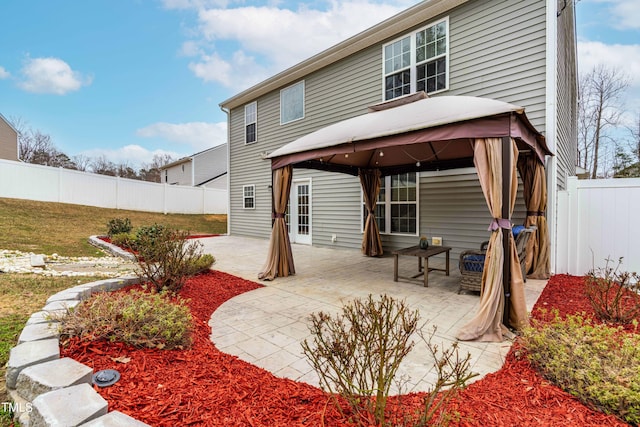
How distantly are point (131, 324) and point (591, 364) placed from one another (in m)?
3.52

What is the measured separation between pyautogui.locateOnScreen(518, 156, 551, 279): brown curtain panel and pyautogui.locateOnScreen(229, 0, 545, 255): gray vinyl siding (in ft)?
1.58

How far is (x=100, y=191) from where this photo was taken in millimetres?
14656

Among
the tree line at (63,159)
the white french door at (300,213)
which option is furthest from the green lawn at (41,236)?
the tree line at (63,159)

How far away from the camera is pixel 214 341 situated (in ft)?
9.62

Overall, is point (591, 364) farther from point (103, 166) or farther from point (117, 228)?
point (103, 166)

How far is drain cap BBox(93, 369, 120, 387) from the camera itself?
6.28 ft

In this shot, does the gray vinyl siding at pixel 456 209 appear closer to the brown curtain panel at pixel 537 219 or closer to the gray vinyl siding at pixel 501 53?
the brown curtain panel at pixel 537 219

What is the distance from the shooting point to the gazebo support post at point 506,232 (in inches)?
124

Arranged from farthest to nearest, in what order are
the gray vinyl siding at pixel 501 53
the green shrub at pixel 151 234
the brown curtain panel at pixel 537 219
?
1. the gray vinyl siding at pixel 501 53
2. the brown curtain panel at pixel 537 219
3. the green shrub at pixel 151 234

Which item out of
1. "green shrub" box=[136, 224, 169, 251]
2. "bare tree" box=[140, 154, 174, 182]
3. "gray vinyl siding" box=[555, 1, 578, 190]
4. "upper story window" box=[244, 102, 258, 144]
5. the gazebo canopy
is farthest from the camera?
"bare tree" box=[140, 154, 174, 182]

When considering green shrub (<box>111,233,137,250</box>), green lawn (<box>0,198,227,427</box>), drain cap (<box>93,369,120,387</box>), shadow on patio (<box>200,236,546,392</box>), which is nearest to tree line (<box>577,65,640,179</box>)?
shadow on patio (<box>200,236,546,392</box>)

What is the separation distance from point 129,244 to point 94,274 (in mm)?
2668

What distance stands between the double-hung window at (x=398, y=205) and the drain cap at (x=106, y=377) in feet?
21.3

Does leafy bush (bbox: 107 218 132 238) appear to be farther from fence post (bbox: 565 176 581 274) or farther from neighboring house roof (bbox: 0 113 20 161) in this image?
neighboring house roof (bbox: 0 113 20 161)
